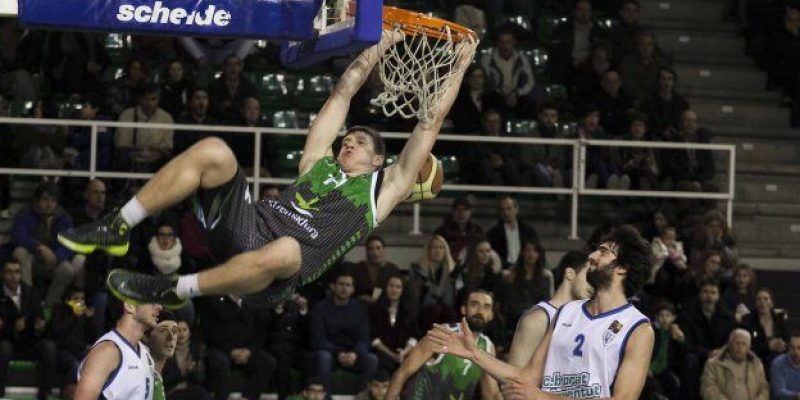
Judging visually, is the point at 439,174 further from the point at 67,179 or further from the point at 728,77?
the point at 728,77

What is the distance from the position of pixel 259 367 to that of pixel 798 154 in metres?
Answer: 7.59

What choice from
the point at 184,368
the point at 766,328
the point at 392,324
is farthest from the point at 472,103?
the point at 184,368

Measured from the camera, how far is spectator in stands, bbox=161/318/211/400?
44.4 feet

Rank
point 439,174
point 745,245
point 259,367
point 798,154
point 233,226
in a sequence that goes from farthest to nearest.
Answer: point 798,154 < point 745,245 < point 259,367 < point 439,174 < point 233,226

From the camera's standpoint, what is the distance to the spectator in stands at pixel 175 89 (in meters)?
16.5

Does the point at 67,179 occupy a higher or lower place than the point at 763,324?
higher

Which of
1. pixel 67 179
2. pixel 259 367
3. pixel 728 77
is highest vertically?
pixel 728 77

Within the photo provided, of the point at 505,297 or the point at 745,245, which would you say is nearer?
the point at 505,297

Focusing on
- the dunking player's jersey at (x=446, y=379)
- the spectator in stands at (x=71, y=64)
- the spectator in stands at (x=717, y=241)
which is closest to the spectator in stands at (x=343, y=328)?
the dunking player's jersey at (x=446, y=379)

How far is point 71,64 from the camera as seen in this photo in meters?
17.0

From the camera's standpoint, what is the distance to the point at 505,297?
49.4ft

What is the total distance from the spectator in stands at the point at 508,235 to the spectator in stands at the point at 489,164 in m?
0.84

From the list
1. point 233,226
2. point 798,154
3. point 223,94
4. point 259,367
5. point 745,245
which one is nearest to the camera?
point 233,226

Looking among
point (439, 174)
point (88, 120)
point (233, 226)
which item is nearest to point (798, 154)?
point (88, 120)
